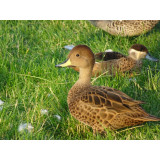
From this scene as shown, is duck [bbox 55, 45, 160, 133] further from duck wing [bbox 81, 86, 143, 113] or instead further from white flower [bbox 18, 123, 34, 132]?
white flower [bbox 18, 123, 34, 132]

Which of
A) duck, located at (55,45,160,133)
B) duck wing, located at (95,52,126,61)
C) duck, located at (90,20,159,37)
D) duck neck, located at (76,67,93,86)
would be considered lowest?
duck, located at (55,45,160,133)

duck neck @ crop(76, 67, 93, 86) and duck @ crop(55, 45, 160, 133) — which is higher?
duck neck @ crop(76, 67, 93, 86)

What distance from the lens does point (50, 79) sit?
474 cm

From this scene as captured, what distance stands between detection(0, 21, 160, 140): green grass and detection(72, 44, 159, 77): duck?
0.52 feet

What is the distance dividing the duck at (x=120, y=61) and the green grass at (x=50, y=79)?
159 millimetres

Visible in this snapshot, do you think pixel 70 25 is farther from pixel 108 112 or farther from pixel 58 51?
pixel 108 112

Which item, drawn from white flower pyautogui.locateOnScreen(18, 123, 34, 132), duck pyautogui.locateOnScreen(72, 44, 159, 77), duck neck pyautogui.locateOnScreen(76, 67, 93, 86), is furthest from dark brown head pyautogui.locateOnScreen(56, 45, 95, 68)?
duck pyautogui.locateOnScreen(72, 44, 159, 77)

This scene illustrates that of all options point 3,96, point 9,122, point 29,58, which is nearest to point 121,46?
point 29,58

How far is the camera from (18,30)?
645 centimetres

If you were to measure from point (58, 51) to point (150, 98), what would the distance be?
2067 mm

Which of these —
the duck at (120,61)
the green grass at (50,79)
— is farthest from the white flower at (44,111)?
the duck at (120,61)

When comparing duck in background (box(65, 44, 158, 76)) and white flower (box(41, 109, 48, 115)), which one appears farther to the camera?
duck in background (box(65, 44, 158, 76))

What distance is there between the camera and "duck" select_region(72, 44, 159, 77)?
5207 mm

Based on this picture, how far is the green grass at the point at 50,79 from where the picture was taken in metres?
3.72
